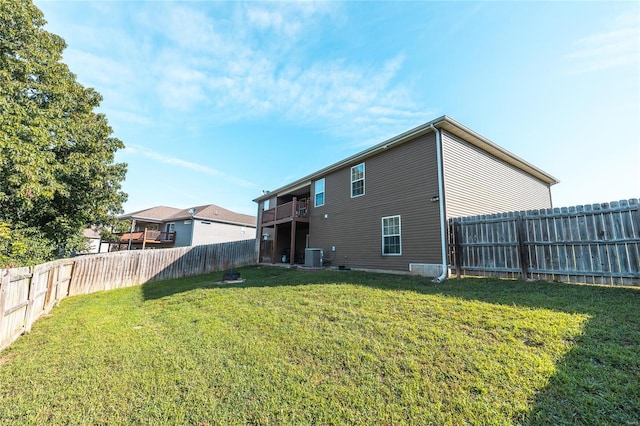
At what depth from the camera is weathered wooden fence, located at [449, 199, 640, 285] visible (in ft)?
18.4

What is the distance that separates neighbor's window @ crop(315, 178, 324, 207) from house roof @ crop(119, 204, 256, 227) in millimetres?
15473

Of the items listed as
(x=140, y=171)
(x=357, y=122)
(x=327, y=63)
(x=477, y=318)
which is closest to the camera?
(x=477, y=318)

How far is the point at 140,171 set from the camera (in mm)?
16031

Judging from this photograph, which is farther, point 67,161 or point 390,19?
point 67,161

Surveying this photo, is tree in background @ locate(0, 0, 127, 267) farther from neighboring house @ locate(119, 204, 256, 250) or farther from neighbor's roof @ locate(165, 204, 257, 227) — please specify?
neighbor's roof @ locate(165, 204, 257, 227)

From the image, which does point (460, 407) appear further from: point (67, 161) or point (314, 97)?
point (67, 161)

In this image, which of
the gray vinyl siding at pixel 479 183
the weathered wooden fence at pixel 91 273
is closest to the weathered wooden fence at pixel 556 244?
the gray vinyl siding at pixel 479 183

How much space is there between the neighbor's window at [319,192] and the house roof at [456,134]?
32 cm

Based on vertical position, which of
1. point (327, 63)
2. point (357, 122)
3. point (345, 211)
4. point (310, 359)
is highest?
point (327, 63)

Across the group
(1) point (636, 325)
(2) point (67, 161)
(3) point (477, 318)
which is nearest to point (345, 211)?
(3) point (477, 318)

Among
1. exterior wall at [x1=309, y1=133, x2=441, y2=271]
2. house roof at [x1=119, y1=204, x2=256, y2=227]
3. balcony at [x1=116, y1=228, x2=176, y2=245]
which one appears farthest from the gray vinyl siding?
balcony at [x1=116, y1=228, x2=176, y2=245]

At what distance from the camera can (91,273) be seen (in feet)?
37.0

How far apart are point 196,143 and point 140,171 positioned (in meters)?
4.47

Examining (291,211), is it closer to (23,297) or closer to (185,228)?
(23,297)
